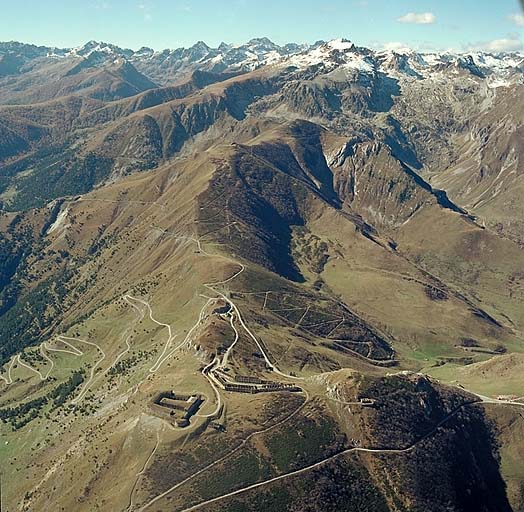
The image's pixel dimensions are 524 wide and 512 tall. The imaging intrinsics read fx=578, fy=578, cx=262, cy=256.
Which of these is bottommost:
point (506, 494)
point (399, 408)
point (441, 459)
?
point (506, 494)

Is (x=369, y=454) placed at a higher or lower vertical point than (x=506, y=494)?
higher

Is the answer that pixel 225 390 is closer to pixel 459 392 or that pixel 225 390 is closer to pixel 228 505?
pixel 228 505

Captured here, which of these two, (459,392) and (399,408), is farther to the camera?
(459,392)

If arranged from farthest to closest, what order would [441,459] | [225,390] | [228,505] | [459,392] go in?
[459,392] → [225,390] → [441,459] → [228,505]

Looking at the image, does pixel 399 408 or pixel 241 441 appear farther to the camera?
pixel 399 408

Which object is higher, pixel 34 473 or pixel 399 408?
pixel 399 408

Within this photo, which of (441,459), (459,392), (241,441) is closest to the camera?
(241,441)

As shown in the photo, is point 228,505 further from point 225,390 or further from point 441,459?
point 441,459

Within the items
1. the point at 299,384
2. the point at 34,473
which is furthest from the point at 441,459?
the point at 34,473

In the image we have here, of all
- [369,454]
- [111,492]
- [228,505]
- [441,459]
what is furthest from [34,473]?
[441,459]
